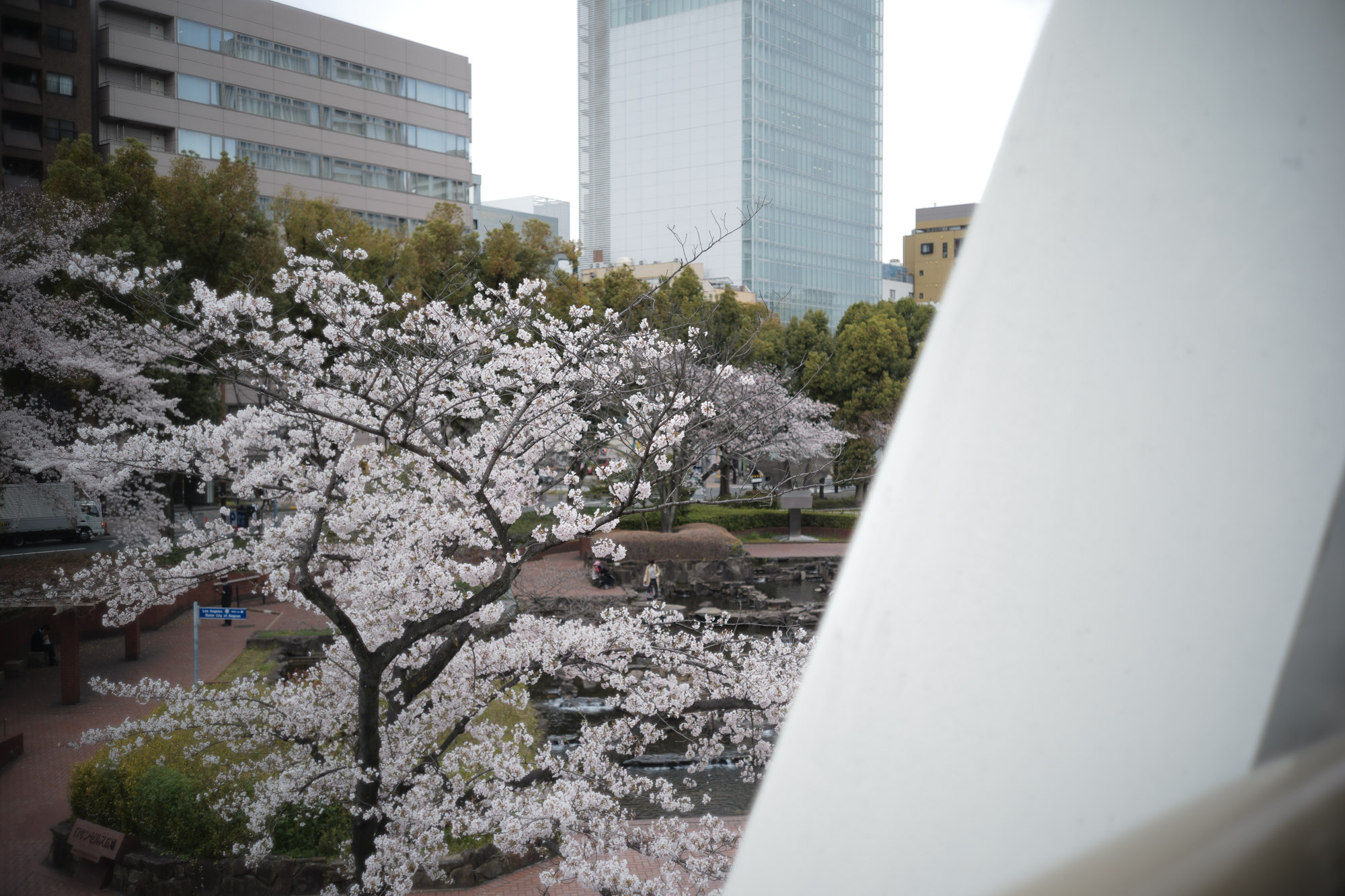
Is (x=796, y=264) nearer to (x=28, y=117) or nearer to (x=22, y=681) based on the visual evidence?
(x=28, y=117)

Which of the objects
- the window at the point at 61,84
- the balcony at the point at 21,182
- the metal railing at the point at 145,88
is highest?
the metal railing at the point at 145,88

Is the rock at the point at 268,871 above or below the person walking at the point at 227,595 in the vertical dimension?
below

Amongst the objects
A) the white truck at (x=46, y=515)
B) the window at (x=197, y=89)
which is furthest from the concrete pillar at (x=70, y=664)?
the window at (x=197, y=89)

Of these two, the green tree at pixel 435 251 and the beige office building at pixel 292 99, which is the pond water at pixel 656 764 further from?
the beige office building at pixel 292 99

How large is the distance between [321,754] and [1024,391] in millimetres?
7587

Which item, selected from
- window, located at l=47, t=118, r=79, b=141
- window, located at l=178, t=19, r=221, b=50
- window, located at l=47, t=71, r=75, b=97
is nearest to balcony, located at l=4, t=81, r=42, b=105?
window, located at l=47, t=71, r=75, b=97

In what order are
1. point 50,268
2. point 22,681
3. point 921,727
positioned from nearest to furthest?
point 921,727 < point 22,681 < point 50,268

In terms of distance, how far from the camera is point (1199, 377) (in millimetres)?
964

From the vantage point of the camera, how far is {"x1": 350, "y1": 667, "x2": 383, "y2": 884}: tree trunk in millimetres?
6184

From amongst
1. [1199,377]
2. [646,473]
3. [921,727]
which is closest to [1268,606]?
[1199,377]

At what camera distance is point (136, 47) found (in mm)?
33406

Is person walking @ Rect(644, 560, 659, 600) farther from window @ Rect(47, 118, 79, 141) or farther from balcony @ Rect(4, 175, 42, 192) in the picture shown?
window @ Rect(47, 118, 79, 141)

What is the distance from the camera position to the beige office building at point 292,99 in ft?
111

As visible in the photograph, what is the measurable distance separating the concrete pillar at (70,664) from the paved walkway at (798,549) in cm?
1680
